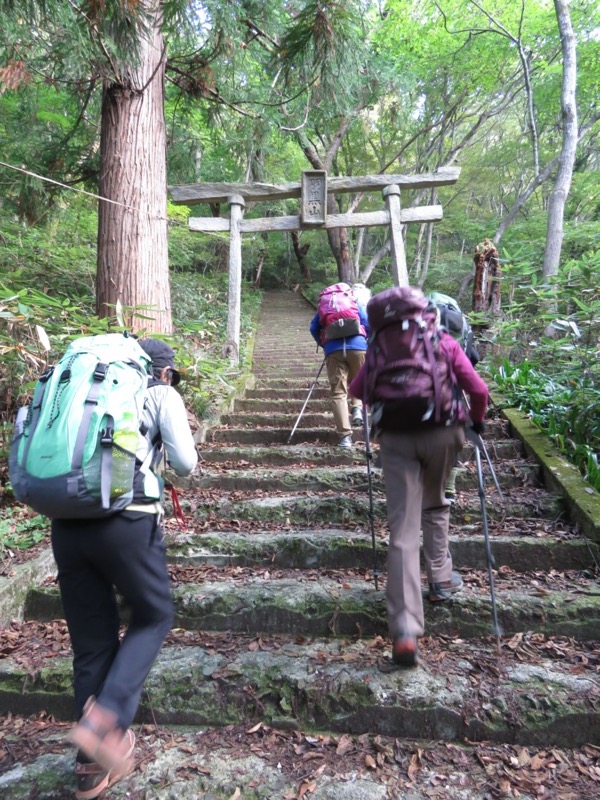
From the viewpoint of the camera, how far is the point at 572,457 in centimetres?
348

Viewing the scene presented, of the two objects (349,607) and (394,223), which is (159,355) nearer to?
(349,607)

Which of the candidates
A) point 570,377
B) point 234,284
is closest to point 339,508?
point 570,377

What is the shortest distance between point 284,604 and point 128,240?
3.92 metres

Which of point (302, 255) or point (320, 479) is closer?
point (320, 479)

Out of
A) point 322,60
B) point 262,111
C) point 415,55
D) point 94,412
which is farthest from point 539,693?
point 415,55

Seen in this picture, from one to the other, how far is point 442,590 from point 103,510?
5.70 feet

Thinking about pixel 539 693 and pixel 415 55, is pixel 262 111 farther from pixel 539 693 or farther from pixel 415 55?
pixel 415 55

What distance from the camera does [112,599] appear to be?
170 cm

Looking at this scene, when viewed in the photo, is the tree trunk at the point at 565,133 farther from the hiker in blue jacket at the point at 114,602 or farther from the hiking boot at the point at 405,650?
the hiker in blue jacket at the point at 114,602

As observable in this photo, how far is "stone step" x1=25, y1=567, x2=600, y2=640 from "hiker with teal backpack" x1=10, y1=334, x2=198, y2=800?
787 millimetres

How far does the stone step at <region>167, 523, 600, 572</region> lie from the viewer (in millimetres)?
2654

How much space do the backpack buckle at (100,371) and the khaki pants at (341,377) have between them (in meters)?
3.09

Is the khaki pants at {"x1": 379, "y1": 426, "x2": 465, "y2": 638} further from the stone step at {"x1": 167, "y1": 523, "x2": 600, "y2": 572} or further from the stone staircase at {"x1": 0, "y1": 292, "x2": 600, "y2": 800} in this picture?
the stone step at {"x1": 167, "y1": 523, "x2": 600, "y2": 572}

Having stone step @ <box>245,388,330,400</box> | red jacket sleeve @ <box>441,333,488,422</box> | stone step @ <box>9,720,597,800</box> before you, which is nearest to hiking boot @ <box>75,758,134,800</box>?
stone step @ <box>9,720,597,800</box>
